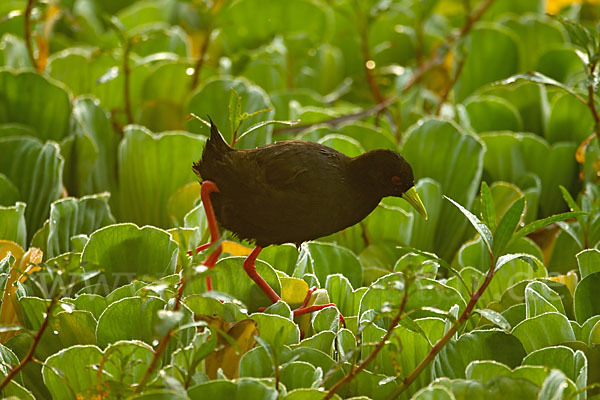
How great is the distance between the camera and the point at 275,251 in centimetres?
103

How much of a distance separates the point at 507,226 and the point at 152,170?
64cm

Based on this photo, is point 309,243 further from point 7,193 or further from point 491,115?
point 491,115

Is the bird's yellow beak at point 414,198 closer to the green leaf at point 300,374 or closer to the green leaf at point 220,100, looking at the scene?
the green leaf at point 300,374

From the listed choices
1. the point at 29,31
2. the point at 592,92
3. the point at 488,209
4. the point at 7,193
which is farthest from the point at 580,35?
the point at 29,31

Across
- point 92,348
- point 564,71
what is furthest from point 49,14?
point 92,348

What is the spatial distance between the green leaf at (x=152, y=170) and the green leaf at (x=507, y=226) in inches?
23.0

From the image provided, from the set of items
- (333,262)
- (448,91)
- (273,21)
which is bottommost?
(333,262)

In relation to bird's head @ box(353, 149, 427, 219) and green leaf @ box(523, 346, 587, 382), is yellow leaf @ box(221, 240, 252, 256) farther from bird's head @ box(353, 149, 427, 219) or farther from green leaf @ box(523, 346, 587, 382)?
green leaf @ box(523, 346, 587, 382)

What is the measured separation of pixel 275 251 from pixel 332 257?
0.08 m

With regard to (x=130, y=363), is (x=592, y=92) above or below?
above

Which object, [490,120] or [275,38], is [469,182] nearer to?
[490,120]

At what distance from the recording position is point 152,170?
1.25 meters

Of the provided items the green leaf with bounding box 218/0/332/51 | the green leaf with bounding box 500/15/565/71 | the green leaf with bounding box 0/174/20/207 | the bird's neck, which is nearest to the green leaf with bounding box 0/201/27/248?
the green leaf with bounding box 0/174/20/207

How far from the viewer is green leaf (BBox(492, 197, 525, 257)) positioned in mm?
774
